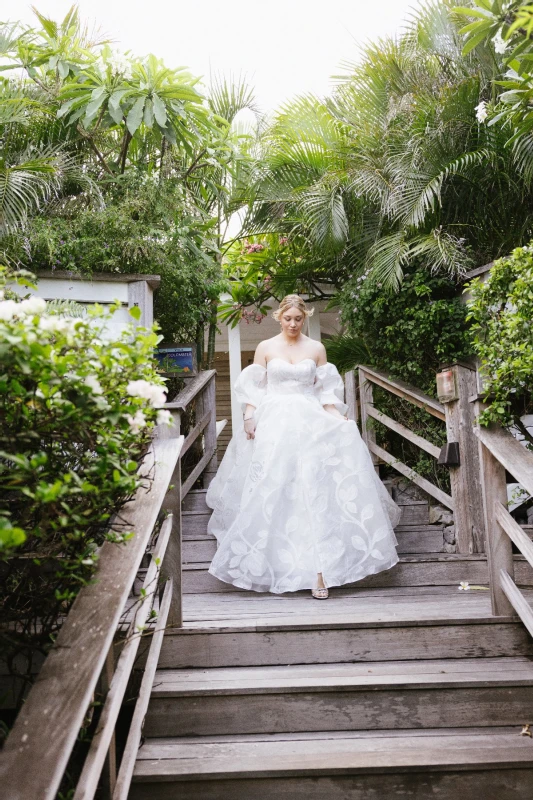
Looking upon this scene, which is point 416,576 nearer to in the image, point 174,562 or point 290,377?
point 290,377

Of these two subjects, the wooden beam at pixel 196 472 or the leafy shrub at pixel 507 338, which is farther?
the wooden beam at pixel 196 472

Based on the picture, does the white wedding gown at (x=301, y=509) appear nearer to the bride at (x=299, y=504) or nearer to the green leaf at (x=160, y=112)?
the bride at (x=299, y=504)

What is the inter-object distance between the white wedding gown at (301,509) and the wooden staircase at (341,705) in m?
0.39

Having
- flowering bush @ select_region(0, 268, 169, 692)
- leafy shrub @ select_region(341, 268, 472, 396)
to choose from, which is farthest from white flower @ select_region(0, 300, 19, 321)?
leafy shrub @ select_region(341, 268, 472, 396)

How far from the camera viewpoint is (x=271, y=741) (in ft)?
7.95

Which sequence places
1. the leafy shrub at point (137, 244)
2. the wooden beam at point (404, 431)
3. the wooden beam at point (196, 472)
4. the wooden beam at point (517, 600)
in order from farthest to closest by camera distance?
the wooden beam at point (196, 472) < the wooden beam at point (404, 431) < the leafy shrub at point (137, 244) < the wooden beam at point (517, 600)

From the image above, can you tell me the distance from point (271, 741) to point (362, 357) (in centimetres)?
507

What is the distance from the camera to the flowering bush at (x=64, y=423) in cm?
147

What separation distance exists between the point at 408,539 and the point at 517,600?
7.03 feet

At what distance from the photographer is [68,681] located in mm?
1520

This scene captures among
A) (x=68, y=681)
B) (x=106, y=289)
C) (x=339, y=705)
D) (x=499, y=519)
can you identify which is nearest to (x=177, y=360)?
(x=106, y=289)

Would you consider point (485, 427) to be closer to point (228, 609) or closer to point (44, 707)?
point (228, 609)

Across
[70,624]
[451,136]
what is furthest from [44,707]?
[451,136]

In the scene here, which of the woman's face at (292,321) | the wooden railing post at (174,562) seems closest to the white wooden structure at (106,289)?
the woman's face at (292,321)
